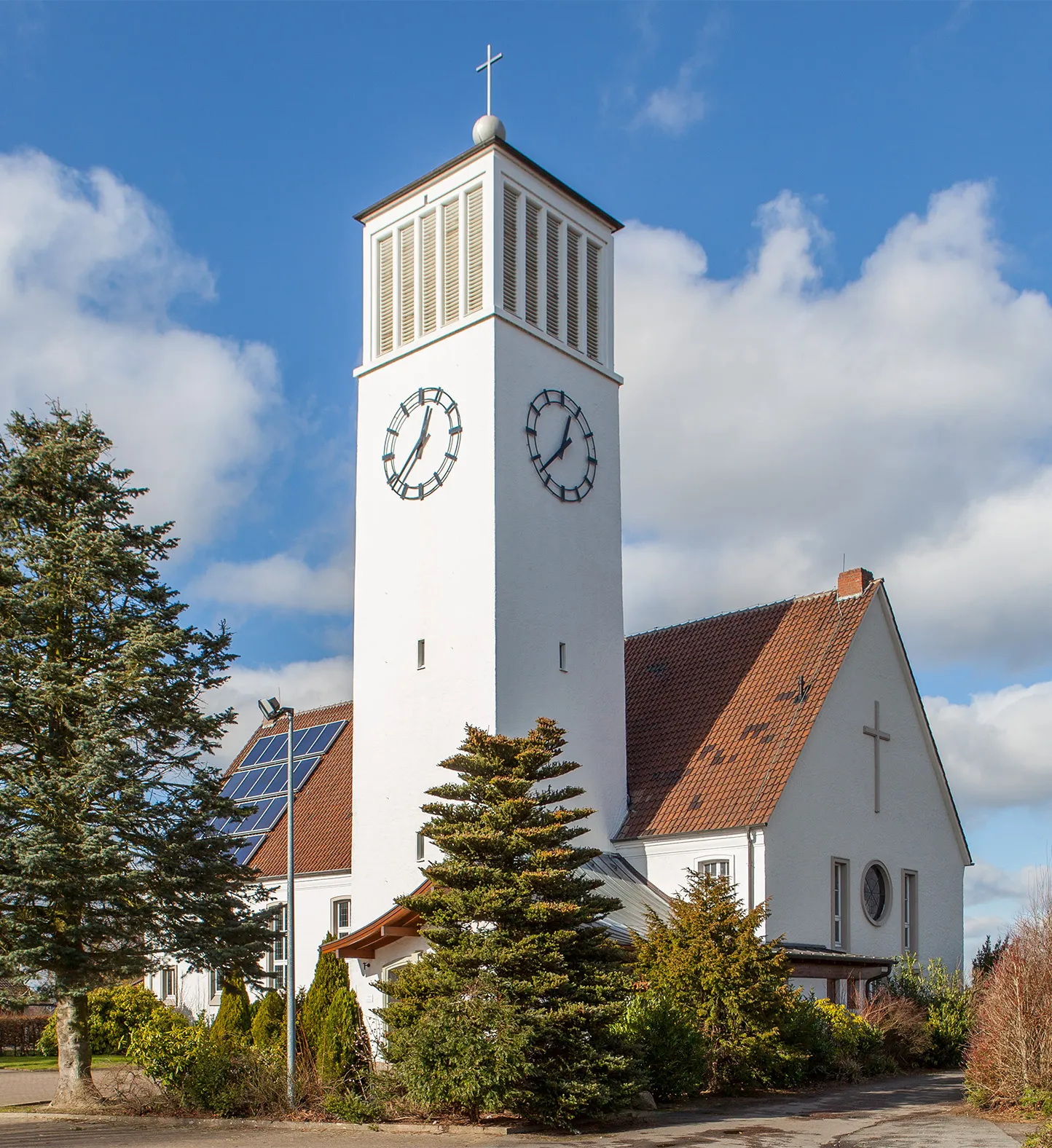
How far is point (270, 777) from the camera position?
37.2 meters

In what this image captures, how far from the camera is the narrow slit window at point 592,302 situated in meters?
30.0

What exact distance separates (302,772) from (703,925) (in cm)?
1832

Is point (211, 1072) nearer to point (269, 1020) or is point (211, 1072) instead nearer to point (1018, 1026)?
point (269, 1020)

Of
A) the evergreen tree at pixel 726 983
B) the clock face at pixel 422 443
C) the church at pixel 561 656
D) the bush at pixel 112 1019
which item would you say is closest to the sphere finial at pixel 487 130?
the church at pixel 561 656

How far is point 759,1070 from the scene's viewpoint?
68.3 feet

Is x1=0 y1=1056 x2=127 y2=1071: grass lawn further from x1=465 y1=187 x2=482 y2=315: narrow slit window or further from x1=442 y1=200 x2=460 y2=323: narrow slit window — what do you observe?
x1=465 y1=187 x2=482 y2=315: narrow slit window

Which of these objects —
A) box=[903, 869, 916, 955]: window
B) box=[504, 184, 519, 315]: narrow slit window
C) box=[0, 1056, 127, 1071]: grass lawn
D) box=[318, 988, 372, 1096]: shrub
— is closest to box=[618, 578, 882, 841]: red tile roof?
box=[903, 869, 916, 955]: window

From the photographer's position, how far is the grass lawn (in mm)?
29469

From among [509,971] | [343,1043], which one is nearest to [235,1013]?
[343,1043]

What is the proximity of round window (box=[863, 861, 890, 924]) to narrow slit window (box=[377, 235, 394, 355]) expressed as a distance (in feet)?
53.8

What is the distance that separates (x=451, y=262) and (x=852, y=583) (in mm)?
12014

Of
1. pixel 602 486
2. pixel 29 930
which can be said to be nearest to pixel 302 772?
pixel 602 486

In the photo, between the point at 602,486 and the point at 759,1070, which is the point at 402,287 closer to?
the point at 602,486

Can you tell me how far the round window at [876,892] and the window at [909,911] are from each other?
0.97 metres
